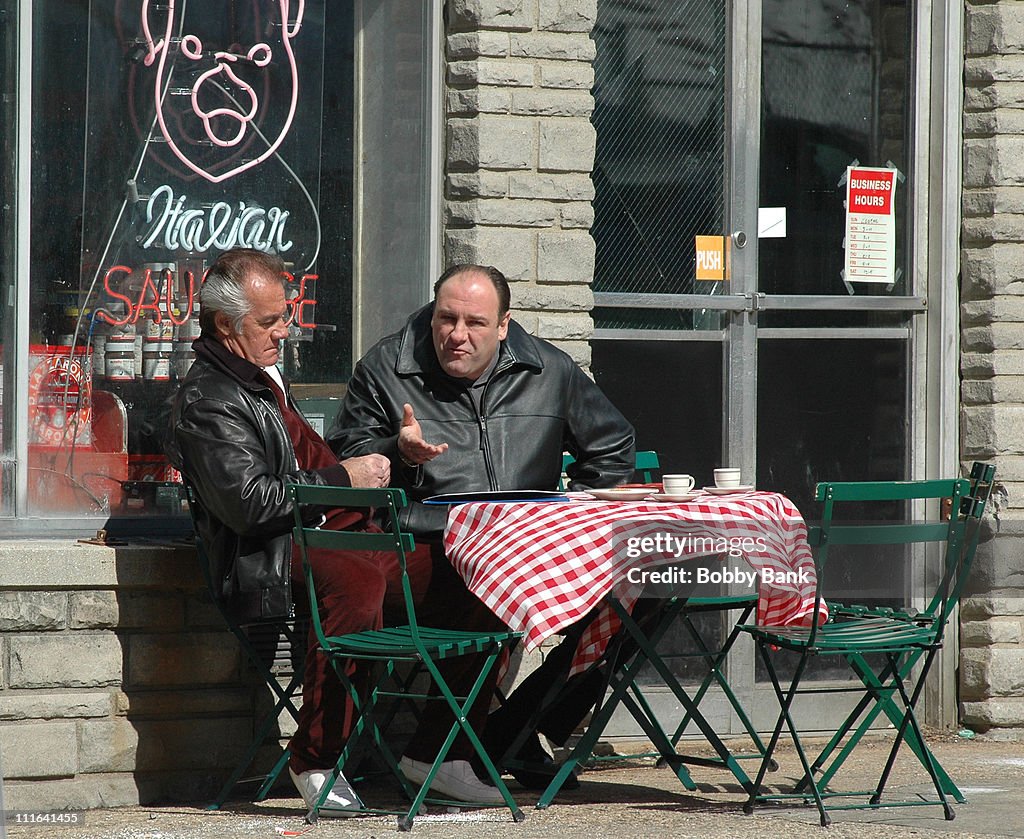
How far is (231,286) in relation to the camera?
565 centimetres

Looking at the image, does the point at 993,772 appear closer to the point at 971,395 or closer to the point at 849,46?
the point at 971,395

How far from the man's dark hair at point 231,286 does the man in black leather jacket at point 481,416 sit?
588 millimetres

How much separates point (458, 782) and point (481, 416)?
131cm

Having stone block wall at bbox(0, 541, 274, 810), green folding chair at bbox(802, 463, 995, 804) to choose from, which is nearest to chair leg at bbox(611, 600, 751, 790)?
green folding chair at bbox(802, 463, 995, 804)

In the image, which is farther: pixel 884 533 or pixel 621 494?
pixel 621 494

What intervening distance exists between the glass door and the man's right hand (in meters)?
1.64

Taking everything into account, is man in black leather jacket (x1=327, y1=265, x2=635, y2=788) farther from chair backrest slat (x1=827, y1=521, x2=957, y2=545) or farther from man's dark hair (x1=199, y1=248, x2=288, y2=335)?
chair backrest slat (x1=827, y1=521, x2=957, y2=545)

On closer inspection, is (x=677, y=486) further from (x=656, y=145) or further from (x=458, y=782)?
(x=656, y=145)

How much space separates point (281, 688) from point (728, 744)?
2.26 meters

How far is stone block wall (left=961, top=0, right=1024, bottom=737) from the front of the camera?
729 cm

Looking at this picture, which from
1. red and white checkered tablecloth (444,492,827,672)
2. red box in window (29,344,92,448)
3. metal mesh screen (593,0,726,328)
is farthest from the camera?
metal mesh screen (593,0,726,328)

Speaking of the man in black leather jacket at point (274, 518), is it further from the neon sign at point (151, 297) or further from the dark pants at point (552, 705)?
the neon sign at point (151, 297)

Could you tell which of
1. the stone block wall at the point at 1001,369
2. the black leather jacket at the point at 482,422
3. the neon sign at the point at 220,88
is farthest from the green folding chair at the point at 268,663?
the stone block wall at the point at 1001,369

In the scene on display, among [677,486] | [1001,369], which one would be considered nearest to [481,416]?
[677,486]
